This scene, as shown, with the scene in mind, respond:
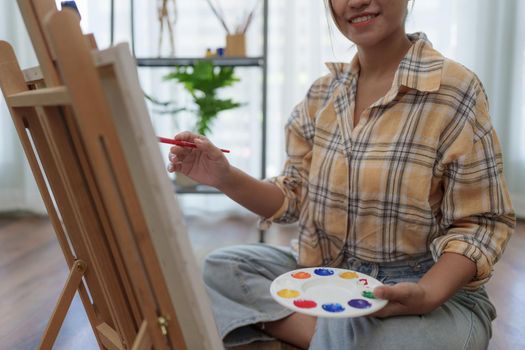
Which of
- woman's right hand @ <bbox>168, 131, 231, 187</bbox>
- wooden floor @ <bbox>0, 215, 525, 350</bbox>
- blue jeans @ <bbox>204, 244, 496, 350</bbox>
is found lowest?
wooden floor @ <bbox>0, 215, 525, 350</bbox>

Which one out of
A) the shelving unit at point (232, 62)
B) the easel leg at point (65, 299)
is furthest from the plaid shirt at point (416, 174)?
the shelving unit at point (232, 62)

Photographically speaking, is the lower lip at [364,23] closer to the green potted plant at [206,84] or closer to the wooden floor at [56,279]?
the wooden floor at [56,279]

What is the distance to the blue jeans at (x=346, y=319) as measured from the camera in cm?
90

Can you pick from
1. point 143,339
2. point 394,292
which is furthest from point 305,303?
point 143,339

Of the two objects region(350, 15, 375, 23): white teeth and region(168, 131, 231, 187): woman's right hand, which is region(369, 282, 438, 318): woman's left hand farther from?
region(350, 15, 375, 23): white teeth

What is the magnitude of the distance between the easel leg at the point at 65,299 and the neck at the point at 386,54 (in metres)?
0.72

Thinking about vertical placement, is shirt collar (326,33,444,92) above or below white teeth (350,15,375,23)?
below

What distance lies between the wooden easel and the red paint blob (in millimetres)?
164

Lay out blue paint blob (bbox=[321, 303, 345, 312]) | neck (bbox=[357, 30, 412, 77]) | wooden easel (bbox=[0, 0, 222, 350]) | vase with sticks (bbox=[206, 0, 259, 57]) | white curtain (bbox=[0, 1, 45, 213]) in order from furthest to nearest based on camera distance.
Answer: white curtain (bbox=[0, 1, 45, 213]) → vase with sticks (bbox=[206, 0, 259, 57]) → neck (bbox=[357, 30, 412, 77]) → blue paint blob (bbox=[321, 303, 345, 312]) → wooden easel (bbox=[0, 0, 222, 350])

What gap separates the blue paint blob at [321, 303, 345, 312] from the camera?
73 cm

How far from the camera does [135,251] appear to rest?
582mm

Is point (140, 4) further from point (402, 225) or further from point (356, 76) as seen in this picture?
point (402, 225)

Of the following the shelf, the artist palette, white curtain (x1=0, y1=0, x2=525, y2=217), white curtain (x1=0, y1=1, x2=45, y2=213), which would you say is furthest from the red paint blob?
white curtain (x1=0, y1=1, x2=45, y2=213)

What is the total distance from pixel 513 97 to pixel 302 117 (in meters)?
1.63
